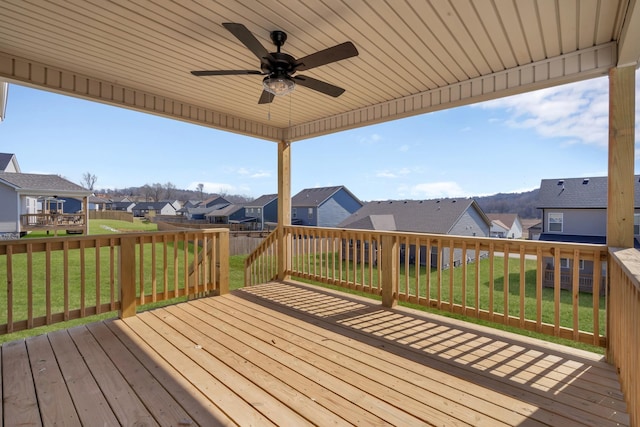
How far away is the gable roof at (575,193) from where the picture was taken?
2.72m

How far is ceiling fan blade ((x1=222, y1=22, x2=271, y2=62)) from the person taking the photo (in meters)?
1.99

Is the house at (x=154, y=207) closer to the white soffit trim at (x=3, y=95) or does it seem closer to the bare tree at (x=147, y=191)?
the bare tree at (x=147, y=191)

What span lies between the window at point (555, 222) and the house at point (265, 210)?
24257 millimetres

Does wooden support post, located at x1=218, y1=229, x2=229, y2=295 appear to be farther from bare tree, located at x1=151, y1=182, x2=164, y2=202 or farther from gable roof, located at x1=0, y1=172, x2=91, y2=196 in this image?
bare tree, located at x1=151, y1=182, x2=164, y2=202

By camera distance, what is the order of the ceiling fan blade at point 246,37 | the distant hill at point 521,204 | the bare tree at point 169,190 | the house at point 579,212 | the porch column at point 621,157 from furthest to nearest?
the bare tree at point 169,190 → the distant hill at point 521,204 → the house at point 579,212 → the porch column at point 621,157 → the ceiling fan blade at point 246,37

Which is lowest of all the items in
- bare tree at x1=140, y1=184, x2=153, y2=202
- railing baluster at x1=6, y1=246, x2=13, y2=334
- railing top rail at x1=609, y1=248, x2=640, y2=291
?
railing baluster at x1=6, y1=246, x2=13, y2=334

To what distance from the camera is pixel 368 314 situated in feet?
11.7

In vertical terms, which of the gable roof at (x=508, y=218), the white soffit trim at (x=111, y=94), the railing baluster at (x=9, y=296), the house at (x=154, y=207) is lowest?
the railing baluster at (x=9, y=296)

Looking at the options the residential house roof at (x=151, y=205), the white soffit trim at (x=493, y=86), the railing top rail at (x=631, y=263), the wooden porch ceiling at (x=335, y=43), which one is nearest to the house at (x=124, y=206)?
the residential house roof at (x=151, y=205)

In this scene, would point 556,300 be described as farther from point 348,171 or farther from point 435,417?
point 348,171

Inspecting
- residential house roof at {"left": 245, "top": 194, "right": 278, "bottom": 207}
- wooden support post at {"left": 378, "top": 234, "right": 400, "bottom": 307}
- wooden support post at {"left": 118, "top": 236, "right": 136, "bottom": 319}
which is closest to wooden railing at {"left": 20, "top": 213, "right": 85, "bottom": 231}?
wooden support post at {"left": 118, "top": 236, "right": 136, "bottom": 319}

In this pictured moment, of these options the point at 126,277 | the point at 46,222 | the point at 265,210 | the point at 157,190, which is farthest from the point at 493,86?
the point at 157,190

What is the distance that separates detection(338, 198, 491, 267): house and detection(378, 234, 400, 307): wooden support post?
813cm

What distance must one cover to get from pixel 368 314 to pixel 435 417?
5.99 feet
